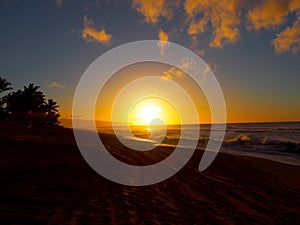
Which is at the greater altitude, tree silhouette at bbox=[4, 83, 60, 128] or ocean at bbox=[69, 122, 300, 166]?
tree silhouette at bbox=[4, 83, 60, 128]

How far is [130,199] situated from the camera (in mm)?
6801

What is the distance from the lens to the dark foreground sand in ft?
17.6

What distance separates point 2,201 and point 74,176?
3.26 meters

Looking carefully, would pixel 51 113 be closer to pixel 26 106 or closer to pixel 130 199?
pixel 26 106

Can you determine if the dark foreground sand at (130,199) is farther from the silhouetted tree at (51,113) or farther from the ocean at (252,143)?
the silhouetted tree at (51,113)

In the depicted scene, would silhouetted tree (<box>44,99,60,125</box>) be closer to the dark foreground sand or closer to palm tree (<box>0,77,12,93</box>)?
palm tree (<box>0,77,12,93</box>)

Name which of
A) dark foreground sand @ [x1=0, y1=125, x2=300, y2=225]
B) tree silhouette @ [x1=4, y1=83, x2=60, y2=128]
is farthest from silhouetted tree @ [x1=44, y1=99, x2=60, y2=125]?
dark foreground sand @ [x1=0, y1=125, x2=300, y2=225]

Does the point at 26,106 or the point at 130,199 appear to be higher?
the point at 26,106

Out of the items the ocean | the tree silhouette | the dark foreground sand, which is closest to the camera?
the dark foreground sand

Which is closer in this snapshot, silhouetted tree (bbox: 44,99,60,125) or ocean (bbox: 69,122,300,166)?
ocean (bbox: 69,122,300,166)

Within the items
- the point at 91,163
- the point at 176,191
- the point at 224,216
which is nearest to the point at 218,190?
the point at 176,191

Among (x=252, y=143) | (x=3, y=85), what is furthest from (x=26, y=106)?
(x=252, y=143)

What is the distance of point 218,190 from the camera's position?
28.1 feet

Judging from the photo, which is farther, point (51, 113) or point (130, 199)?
point (51, 113)
